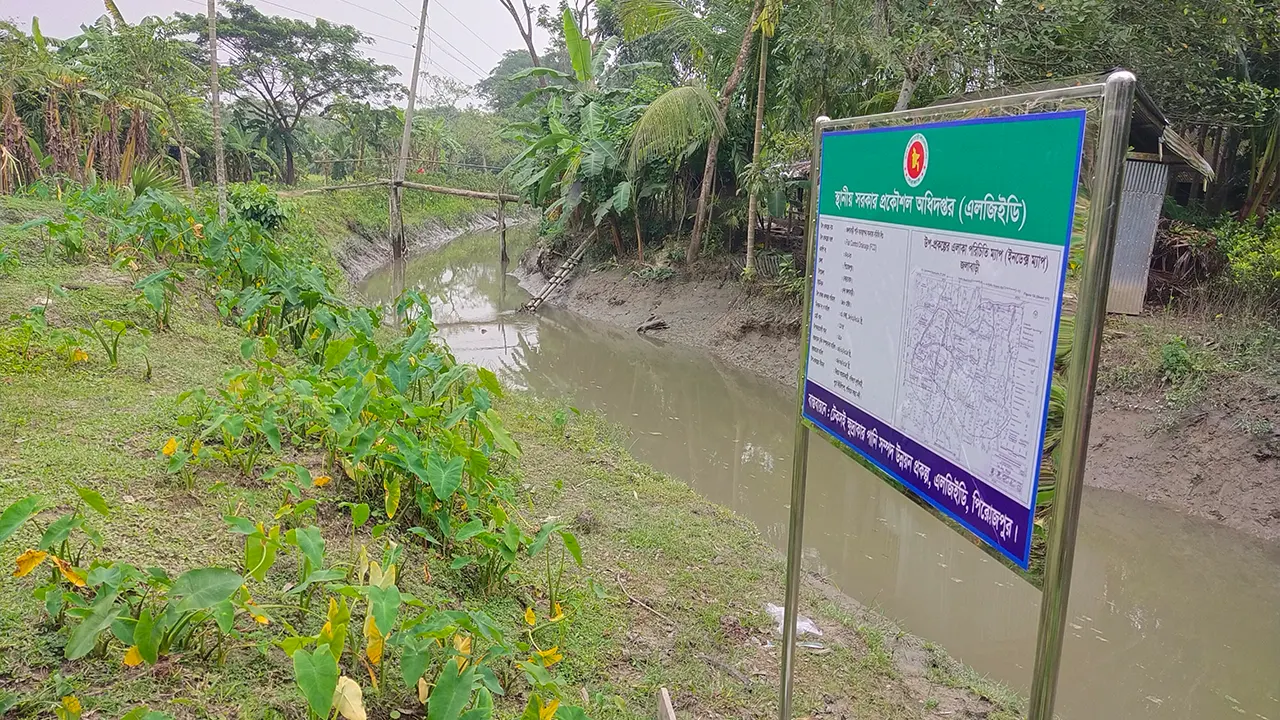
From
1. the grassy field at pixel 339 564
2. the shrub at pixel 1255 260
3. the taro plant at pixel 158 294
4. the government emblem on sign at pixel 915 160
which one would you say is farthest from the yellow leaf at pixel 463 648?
the shrub at pixel 1255 260

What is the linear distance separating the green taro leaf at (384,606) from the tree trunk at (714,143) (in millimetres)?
9330

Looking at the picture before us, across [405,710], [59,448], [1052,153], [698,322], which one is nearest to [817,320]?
[1052,153]

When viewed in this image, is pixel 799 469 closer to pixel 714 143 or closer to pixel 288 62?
pixel 714 143

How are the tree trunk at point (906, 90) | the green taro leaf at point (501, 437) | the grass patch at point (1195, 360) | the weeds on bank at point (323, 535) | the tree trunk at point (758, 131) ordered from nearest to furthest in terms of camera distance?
the weeds on bank at point (323, 535), the green taro leaf at point (501, 437), the grass patch at point (1195, 360), the tree trunk at point (906, 90), the tree trunk at point (758, 131)

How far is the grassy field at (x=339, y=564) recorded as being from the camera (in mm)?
1988

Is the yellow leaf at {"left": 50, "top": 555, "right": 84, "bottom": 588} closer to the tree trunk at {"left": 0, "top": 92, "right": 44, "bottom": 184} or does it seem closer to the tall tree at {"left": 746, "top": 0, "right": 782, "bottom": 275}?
the tall tree at {"left": 746, "top": 0, "right": 782, "bottom": 275}

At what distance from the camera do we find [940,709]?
11.2 ft

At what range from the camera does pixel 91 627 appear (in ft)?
5.76

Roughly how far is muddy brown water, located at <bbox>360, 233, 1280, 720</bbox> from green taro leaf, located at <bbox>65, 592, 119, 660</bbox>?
3.87 meters

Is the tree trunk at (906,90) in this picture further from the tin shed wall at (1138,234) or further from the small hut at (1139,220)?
the tin shed wall at (1138,234)

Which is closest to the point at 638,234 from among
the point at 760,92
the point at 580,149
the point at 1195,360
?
the point at 580,149

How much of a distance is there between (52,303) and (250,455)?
263 centimetres

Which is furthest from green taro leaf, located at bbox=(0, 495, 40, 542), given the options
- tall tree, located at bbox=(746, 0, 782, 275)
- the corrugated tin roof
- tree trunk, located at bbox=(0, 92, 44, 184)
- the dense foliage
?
tree trunk, located at bbox=(0, 92, 44, 184)

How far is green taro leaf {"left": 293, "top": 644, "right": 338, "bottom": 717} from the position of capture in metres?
1.66
